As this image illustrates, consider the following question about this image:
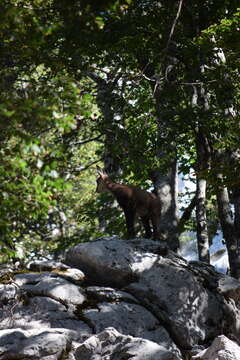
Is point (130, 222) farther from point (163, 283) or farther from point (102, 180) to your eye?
point (163, 283)

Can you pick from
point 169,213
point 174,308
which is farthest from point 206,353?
point 169,213

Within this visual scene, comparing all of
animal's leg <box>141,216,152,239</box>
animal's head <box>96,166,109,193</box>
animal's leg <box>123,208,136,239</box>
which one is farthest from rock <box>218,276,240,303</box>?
animal's head <box>96,166,109,193</box>

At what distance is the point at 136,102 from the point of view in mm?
15727

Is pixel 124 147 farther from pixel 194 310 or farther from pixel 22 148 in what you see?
pixel 22 148

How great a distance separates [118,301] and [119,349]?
377 cm

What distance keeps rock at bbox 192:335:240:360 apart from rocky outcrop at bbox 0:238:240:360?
1.22m

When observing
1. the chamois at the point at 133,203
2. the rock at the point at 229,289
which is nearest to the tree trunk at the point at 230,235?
the chamois at the point at 133,203

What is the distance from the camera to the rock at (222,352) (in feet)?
24.8

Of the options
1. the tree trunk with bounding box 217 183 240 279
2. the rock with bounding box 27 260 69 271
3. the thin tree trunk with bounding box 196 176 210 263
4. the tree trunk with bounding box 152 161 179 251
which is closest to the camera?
the rock with bounding box 27 260 69 271

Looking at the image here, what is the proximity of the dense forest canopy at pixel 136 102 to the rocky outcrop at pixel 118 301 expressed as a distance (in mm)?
1663

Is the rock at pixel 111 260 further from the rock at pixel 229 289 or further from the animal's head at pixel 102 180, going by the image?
the animal's head at pixel 102 180

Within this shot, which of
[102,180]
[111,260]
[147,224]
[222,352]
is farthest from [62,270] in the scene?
[222,352]

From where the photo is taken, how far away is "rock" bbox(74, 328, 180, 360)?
285 inches

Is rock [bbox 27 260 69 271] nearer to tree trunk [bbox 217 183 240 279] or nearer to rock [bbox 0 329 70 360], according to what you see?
rock [bbox 0 329 70 360]
